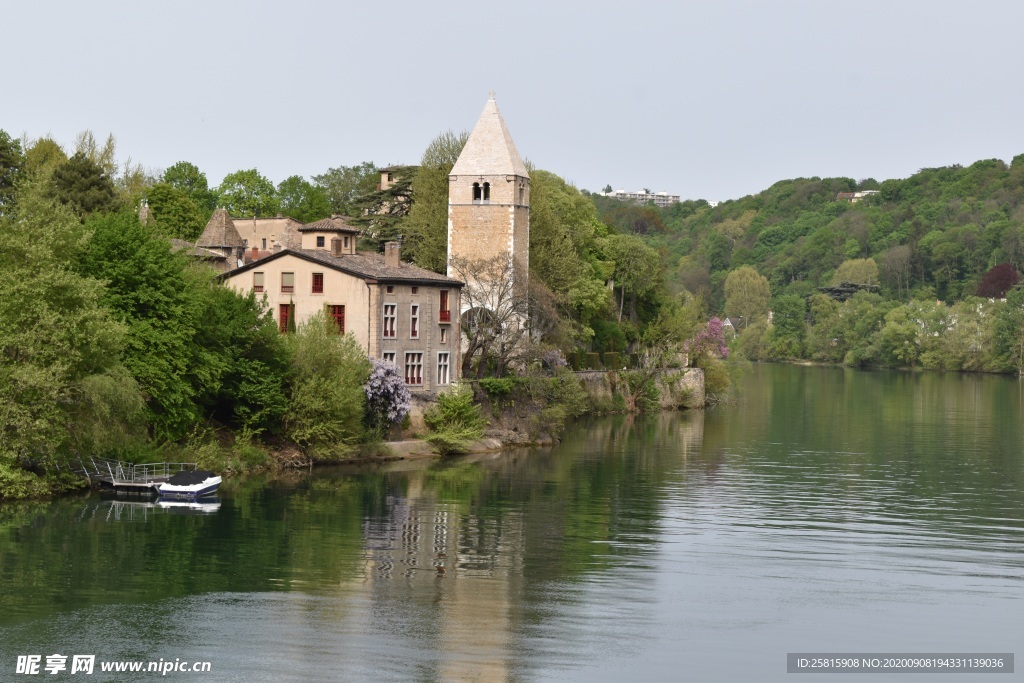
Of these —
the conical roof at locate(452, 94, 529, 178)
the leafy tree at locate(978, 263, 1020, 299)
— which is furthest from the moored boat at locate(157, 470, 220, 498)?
the leafy tree at locate(978, 263, 1020, 299)

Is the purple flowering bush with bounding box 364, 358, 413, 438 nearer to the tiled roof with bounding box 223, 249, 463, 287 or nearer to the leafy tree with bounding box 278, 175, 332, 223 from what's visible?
the tiled roof with bounding box 223, 249, 463, 287

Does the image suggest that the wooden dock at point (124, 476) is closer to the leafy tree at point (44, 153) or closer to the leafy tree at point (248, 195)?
the leafy tree at point (44, 153)

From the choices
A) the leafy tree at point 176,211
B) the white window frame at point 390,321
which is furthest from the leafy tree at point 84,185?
the white window frame at point 390,321

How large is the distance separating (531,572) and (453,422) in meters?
28.1

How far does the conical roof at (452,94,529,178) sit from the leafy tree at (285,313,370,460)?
73.9 ft

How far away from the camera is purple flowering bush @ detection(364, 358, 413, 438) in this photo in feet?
205

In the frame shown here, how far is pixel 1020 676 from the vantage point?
30281 millimetres

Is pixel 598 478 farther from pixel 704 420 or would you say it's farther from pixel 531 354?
pixel 704 420

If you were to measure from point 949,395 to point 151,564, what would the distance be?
3611 inches

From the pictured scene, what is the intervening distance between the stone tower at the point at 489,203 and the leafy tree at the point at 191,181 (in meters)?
40.2

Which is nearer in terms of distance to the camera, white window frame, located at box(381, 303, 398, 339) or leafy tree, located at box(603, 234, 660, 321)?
Answer: white window frame, located at box(381, 303, 398, 339)

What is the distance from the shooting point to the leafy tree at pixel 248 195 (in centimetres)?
11859

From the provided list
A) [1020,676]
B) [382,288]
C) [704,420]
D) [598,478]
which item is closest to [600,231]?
[704,420]

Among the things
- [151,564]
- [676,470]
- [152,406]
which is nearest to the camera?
[151,564]
